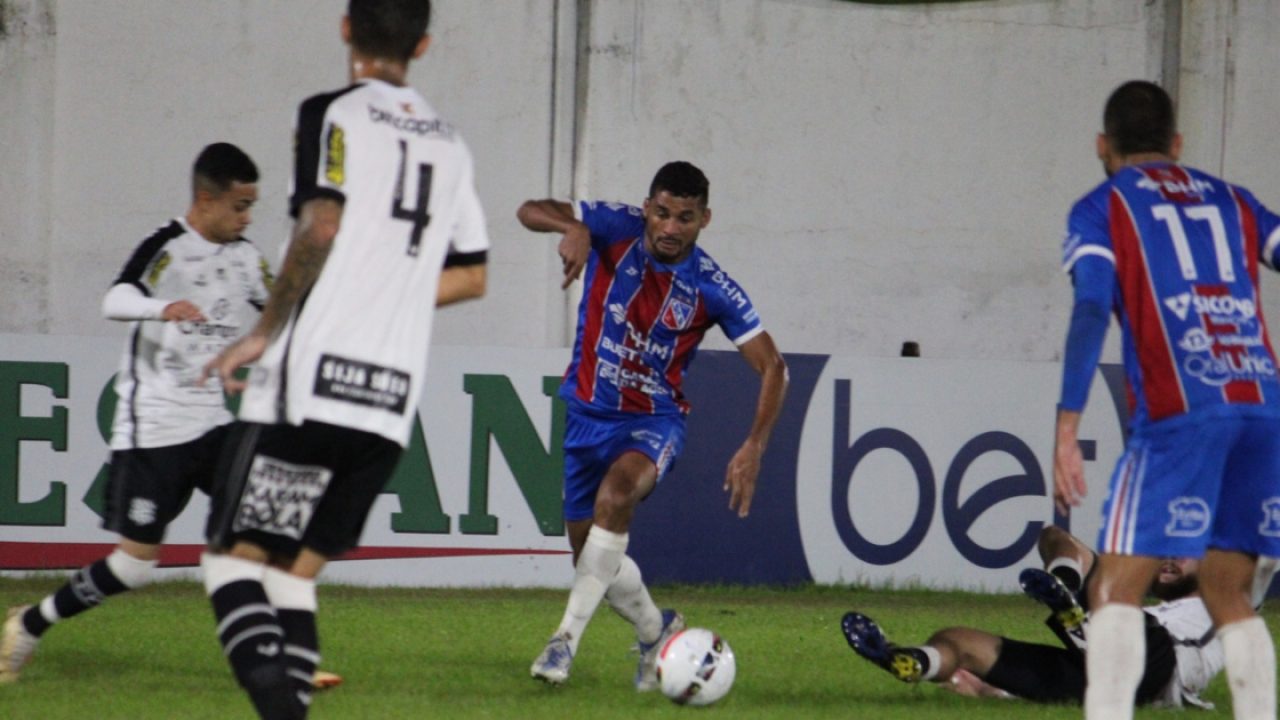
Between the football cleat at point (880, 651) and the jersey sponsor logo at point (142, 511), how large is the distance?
94.3 inches

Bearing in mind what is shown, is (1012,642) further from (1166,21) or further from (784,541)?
(1166,21)

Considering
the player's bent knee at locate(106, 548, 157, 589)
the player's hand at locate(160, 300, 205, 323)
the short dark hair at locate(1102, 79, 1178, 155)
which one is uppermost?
the short dark hair at locate(1102, 79, 1178, 155)

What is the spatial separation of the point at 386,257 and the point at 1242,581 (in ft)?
7.71

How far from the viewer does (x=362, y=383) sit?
368 cm

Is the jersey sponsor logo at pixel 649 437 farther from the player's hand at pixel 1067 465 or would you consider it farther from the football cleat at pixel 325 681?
the player's hand at pixel 1067 465

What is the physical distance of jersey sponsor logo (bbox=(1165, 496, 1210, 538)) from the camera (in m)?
4.11

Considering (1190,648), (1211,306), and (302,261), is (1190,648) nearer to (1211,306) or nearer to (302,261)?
(1211,306)

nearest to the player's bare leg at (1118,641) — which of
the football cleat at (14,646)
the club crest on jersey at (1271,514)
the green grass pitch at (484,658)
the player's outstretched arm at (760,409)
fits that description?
the club crest on jersey at (1271,514)

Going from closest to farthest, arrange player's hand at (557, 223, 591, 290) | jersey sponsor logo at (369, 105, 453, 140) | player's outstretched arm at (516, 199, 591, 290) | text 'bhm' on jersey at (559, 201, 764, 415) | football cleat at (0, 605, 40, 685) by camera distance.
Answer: jersey sponsor logo at (369, 105, 453, 140)
player's hand at (557, 223, 591, 290)
player's outstretched arm at (516, 199, 591, 290)
football cleat at (0, 605, 40, 685)
text 'bhm' on jersey at (559, 201, 764, 415)

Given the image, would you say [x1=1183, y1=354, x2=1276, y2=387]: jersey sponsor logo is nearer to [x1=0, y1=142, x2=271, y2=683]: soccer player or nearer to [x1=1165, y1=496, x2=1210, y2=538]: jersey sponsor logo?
[x1=1165, y1=496, x2=1210, y2=538]: jersey sponsor logo

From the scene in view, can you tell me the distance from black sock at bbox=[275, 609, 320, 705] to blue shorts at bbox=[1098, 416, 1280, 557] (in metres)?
1.93

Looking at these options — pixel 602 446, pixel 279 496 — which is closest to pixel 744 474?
pixel 602 446

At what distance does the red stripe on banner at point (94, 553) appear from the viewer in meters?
9.59

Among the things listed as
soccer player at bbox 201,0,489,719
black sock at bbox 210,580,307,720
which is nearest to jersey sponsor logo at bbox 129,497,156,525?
soccer player at bbox 201,0,489,719
